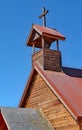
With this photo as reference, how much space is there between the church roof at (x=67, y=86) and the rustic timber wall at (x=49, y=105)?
525 millimetres

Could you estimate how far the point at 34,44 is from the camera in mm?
25344

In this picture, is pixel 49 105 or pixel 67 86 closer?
pixel 67 86

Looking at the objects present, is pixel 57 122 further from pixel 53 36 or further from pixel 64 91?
pixel 53 36

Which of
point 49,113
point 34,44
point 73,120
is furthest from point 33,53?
point 73,120

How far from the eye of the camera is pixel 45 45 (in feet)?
80.1

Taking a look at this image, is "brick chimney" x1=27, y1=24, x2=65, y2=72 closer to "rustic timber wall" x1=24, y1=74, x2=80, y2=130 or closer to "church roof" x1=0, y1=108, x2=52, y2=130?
"rustic timber wall" x1=24, y1=74, x2=80, y2=130

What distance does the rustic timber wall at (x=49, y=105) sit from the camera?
62.5 feet

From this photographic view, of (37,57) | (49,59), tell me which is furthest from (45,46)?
(49,59)

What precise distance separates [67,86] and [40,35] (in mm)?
4991

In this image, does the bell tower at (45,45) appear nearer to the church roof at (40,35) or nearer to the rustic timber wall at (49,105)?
the church roof at (40,35)

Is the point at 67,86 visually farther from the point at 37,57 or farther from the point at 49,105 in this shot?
the point at 37,57

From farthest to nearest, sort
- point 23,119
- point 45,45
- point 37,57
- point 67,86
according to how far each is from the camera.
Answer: point 45,45 < point 37,57 < point 67,86 < point 23,119

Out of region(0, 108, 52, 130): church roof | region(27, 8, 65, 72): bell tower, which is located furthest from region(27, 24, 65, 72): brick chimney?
region(0, 108, 52, 130): church roof

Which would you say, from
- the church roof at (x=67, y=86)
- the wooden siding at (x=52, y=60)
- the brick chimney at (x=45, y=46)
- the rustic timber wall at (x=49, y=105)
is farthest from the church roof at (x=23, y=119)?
the brick chimney at (x=45, y=46)
